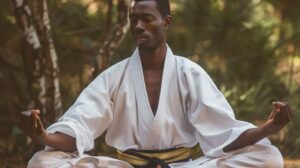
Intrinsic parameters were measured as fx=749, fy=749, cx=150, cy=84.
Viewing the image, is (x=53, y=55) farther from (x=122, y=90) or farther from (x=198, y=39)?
(x=198, y=39)

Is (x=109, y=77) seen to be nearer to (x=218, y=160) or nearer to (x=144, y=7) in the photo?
(x=144, y=7)

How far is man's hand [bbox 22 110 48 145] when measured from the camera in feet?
11.7

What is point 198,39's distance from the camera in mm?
9070

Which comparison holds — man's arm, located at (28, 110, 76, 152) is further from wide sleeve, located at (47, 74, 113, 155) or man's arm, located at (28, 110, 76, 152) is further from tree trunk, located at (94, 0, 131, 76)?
tree trunk, located at (94, 0, 131, 76)

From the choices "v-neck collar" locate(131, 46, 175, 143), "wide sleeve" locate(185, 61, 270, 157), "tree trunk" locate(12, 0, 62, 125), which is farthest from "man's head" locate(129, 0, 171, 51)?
"tree trunk" locate(12, 0, 62, 125)

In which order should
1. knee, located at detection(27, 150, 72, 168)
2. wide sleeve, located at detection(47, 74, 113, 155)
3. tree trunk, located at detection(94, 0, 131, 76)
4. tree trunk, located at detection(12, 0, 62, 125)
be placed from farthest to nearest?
tree trunk, located at detection(94, 0, 131, 76), tree trunk, located at detection(12, 0, 62, 125), wide sleeve, located at detection(47, 74, 113, 155), knee, located at detection(27, 150, 72, 168)

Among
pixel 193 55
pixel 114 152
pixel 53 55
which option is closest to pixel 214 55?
pixel 193 55

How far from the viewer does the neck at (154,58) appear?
14.3 ft

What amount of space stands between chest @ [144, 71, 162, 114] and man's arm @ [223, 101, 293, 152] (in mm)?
521

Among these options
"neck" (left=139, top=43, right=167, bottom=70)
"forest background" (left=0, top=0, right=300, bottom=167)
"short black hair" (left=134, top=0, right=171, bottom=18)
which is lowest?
"forest background" (left=0, top=0, right=300, bottom=167)

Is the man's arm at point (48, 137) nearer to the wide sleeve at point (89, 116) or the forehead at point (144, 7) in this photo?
the wide sleeve at point (89, 116)

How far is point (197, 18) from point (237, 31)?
51 cm

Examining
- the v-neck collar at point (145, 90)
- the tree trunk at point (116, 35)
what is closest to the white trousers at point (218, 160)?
the v-neck collar at point (145, 90)

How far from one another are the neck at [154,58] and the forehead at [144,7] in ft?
0.73
